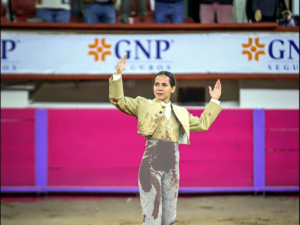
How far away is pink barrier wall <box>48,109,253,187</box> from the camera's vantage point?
8203mm

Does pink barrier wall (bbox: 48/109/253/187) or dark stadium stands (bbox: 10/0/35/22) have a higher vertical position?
dark stadium stands (bbox: 10/0/35/22)

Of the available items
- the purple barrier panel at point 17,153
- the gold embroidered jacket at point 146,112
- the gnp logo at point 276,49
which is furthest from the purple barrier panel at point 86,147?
the gold embroidered jacket at point 146,112

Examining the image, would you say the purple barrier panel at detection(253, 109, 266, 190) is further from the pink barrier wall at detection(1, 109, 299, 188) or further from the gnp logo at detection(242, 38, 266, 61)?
the gnp logo at detection(242, 38, 266, 61)

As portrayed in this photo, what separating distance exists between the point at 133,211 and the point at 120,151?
48.5 inches

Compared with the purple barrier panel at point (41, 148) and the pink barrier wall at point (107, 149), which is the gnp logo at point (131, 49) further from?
the purple barrier panel at point (41, 148)

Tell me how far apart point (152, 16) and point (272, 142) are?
2.42 metres

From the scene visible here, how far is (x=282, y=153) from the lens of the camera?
27.2 feet

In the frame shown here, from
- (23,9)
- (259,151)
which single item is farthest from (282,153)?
(23,9)

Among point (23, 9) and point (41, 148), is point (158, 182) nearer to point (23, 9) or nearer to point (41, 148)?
point (41, 148)

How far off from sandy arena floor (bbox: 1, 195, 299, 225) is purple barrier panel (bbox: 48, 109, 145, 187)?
0.27 metres

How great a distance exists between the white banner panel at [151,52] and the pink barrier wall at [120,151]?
2.08ft

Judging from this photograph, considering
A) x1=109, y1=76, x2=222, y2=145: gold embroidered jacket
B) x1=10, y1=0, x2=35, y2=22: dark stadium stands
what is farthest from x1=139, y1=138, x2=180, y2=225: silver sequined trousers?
x1=10, y1=0, x2=35, y2=22: dark stadium stands

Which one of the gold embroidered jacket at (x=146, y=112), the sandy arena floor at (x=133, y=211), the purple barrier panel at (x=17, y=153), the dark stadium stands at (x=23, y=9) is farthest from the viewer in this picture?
the dark stadium stands at (x=23, y=9)

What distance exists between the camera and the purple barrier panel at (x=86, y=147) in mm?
8219
